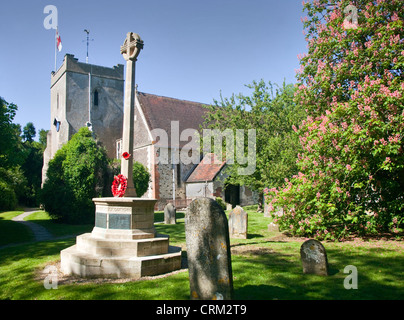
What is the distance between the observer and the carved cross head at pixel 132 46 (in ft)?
27.7

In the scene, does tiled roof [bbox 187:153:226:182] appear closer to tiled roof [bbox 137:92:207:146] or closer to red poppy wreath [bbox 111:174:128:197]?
tiled roof [bbox 137:92:207:146]

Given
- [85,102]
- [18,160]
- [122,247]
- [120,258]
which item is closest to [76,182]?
[18,160]

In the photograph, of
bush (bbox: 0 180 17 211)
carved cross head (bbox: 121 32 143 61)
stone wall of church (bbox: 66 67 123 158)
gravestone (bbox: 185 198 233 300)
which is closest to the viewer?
gravestone (bbox: 185 198 233 300)

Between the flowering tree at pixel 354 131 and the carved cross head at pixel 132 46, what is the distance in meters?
6.27

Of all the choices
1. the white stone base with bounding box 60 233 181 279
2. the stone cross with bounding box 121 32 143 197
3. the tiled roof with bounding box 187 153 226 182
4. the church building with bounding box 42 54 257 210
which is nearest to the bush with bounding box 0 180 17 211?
the church building with bounding box 42 54 257 210

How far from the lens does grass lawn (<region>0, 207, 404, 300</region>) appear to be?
5500 millimetres

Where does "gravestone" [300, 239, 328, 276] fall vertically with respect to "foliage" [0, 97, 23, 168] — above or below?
below

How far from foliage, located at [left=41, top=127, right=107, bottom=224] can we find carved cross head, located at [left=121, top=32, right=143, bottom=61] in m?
11.7

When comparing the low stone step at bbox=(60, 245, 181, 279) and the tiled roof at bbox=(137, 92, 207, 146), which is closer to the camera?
the low stone step at bbox=(60, 245, 181, 279)

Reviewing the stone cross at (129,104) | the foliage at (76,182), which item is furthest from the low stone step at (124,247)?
the foliage at (76,182)

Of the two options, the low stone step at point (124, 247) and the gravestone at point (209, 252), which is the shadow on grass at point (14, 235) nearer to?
the low stone step at point (124, 247)

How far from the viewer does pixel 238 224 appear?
12469mm

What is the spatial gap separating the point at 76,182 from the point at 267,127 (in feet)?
40.7

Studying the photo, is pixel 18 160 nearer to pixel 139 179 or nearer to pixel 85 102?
pixel 139 179
